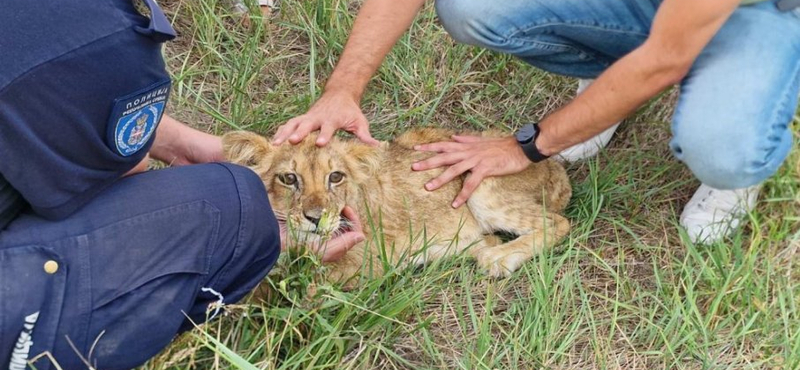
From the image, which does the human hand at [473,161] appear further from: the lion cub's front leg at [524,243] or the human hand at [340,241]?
the human hand at [340,241]

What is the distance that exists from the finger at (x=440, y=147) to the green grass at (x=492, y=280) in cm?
56

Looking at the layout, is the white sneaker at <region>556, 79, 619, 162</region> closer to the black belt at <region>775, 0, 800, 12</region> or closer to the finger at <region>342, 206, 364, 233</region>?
the black belt at <region>775, 0, 800, 12</region>

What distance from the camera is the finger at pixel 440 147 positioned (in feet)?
12.1

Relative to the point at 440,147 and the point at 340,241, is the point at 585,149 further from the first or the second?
the point at 340,241

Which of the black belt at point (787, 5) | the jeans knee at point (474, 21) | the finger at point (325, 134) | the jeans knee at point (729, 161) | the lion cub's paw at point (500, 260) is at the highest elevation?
the black belt at point (787, 5)

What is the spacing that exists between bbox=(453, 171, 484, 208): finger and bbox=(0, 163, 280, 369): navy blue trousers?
1.30 metres

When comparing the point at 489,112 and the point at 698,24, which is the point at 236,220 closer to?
the point at 698,24

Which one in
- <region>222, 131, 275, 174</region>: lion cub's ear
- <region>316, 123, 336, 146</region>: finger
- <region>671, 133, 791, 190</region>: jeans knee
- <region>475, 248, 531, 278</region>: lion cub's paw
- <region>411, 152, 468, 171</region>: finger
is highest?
<region>671, 133, 791, 190</region>: jeans knee

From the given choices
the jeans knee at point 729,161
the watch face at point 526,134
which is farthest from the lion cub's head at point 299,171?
the jeans knee at point 729,161

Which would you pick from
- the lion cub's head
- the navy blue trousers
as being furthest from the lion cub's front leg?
the navy blue trousers

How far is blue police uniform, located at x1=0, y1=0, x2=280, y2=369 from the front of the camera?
2.07 m

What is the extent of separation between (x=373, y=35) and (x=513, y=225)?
44.5 inches

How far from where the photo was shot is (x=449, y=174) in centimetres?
364

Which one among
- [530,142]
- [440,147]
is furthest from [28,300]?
[530,142]
